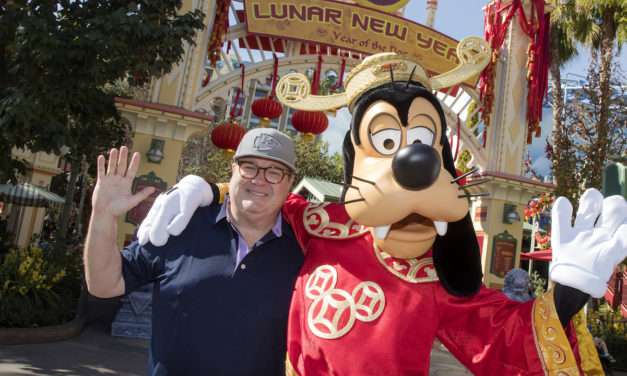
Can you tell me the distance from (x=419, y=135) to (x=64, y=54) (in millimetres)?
3766

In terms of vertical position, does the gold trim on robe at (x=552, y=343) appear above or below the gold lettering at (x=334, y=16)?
below

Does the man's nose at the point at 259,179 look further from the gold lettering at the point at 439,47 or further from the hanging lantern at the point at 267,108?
the gold lettering at the point at 439,47

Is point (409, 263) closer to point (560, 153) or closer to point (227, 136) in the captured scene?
point (227, 136)

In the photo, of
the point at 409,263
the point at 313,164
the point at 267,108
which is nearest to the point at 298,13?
the point at 267,108

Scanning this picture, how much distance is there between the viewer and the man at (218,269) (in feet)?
5.87

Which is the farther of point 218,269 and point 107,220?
point 218,269

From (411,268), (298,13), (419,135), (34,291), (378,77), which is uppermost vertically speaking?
(298,13)

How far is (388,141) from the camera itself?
1943 mm

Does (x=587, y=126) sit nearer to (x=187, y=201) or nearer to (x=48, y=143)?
(x=48, y=143)

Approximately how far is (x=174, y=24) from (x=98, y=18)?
81 centimetres

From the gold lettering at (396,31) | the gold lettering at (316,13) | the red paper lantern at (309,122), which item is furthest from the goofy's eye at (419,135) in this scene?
the gold lettering at (396,31)

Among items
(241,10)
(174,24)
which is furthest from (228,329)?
(241,10)

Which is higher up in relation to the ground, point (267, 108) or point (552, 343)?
point (267, 108)

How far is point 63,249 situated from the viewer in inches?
291
